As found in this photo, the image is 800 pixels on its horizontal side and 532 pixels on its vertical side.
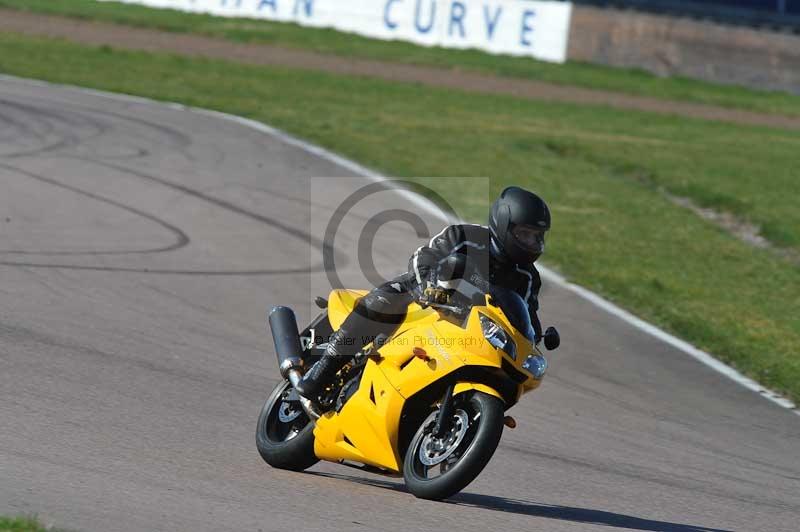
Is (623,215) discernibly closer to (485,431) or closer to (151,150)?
(151,150)

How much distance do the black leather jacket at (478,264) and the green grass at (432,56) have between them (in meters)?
26.7

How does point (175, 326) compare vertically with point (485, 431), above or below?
below

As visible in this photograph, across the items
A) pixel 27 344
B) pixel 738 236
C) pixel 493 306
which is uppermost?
pixel 493 306

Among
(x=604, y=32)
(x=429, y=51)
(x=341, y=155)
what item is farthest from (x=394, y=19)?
(x=341, y=155)

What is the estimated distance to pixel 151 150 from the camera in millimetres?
17078

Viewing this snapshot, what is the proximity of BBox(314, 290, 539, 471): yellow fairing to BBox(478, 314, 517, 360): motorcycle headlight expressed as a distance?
0.09ft

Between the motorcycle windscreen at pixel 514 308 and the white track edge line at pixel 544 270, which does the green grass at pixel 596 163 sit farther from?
the motorcycle windscreen at pixel 514 308

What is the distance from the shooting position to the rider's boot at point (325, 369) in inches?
265

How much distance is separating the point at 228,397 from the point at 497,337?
8.47 ft

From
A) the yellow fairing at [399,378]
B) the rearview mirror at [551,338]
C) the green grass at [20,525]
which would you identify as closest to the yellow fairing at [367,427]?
the yellow fairing at [399,378]

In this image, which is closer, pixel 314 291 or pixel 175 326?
pixel 175 326

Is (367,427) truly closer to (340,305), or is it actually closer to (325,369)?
(325,369)

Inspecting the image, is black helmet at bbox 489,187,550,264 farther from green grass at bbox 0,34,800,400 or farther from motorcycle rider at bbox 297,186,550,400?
green grass at bbox 0,34,800,400

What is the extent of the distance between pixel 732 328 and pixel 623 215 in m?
5.66
